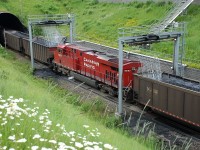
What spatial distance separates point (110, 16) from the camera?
4509 centimetres

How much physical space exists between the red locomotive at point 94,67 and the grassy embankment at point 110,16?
662cm

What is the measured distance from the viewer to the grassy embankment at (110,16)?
3047cm

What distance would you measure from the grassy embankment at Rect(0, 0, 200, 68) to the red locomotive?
6.62 meters

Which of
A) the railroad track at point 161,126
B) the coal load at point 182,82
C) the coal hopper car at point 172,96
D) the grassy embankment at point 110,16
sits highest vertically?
the grassy embankment at point 110,16

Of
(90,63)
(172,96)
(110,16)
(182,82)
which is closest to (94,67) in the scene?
(90,63)

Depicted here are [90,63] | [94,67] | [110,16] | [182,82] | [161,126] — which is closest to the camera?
[161,126]

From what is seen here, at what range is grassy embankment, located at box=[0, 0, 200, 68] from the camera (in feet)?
100.0

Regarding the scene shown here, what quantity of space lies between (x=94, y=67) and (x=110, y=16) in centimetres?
2164

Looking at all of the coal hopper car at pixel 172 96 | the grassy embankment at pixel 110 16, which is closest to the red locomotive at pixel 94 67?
the coal hopper car at pixel 172 96

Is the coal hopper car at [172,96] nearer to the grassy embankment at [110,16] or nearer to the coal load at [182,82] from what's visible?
the coal load at [182,82]

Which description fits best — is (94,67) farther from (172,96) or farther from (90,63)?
(172,96)

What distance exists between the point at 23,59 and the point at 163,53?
1687 cm

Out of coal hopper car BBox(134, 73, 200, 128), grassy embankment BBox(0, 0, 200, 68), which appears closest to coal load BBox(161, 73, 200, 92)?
coal hopper car BBox(134, 73, 200, 128)

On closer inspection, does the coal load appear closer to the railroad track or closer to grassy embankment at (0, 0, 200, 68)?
the railroad track
